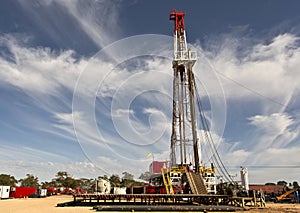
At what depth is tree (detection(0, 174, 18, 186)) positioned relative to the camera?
263 feet

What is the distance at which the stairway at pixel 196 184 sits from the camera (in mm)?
18420

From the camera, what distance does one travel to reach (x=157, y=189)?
2597 centimetres

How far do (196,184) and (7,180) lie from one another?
8169 centimetres

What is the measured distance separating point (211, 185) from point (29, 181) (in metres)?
92.9

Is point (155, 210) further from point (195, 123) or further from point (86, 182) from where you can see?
point (86, 182)

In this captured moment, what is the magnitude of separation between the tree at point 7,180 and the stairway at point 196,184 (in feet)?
260

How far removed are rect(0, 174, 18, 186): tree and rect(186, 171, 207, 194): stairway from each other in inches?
3124

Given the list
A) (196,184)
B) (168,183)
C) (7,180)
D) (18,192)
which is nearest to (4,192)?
(18,192)

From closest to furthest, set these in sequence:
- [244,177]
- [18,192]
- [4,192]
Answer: [244,177] < [4,192] < [18,192]

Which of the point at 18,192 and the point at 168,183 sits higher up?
the point at 168,183

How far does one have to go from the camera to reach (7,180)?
3216 inches

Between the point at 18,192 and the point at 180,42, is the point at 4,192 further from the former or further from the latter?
the point at 180,42

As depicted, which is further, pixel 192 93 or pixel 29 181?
pixel 29 181

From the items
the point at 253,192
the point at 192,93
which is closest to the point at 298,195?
the point at 253,192
